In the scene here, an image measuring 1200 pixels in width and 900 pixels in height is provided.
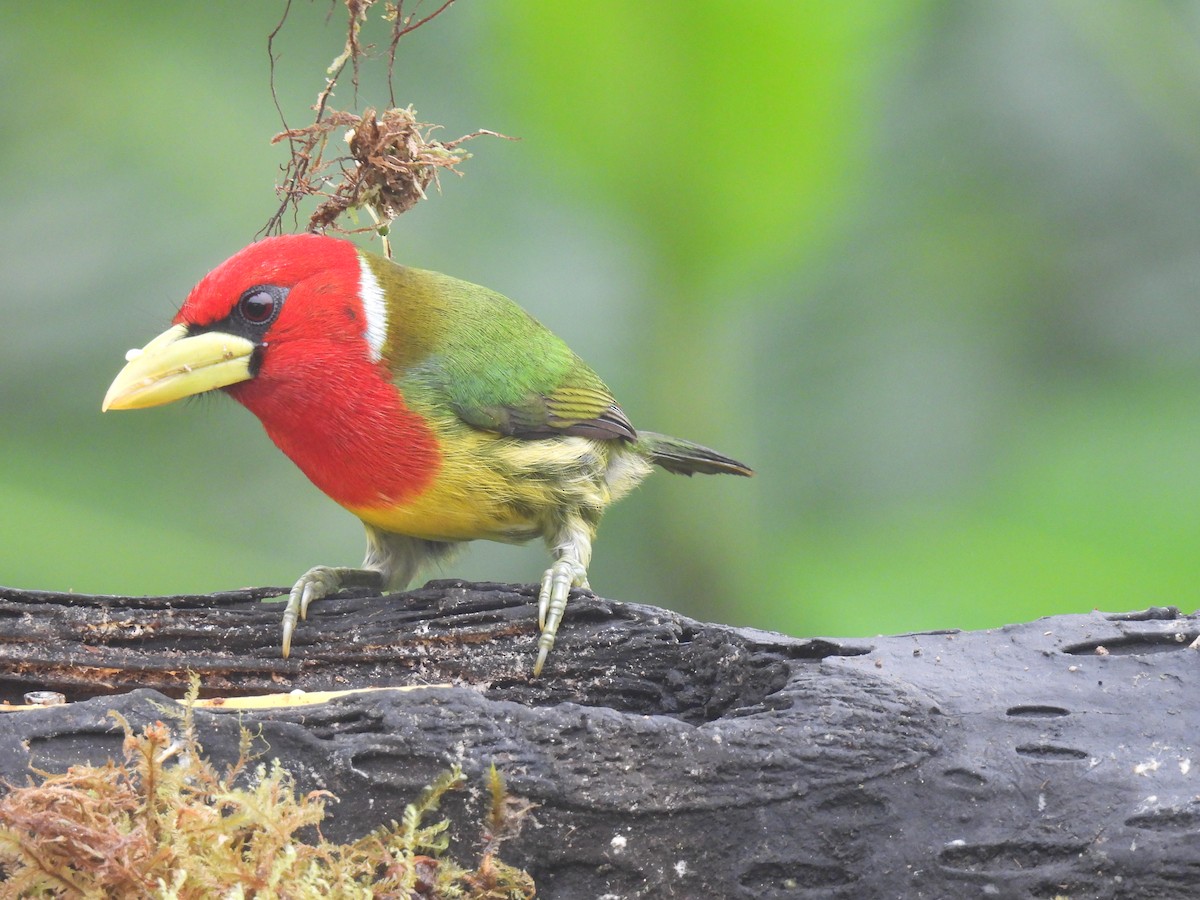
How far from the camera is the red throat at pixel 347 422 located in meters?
2.16

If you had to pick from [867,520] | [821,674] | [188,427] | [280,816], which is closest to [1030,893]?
[821,674]

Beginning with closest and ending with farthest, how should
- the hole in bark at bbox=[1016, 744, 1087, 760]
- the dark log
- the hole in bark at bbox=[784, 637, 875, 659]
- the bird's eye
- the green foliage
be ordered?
the green foliage, the dark log, the hole in bark at bbox=[1016, 744, 1087, 760], the hole in bark at bbox=[784, 637, 875, 659], the bird's eye

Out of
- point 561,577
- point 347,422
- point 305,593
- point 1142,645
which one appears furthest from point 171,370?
point 1142,645

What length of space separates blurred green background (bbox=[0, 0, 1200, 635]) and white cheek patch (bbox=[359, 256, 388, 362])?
97 centimetres

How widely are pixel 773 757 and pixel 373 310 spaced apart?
3.85ft

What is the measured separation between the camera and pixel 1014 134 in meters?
3.66

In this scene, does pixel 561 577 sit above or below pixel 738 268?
below

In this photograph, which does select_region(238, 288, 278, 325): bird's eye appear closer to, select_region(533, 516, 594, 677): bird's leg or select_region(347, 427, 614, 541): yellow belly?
select_region(347, 427, 614, 541): yellow belly

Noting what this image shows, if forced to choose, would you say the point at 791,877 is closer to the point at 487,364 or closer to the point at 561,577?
the point at 561,577

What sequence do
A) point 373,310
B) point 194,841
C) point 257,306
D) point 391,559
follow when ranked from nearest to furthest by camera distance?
point 194,841
point 257,306
point 373,310
point 391,559

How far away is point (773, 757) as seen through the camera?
1550mm

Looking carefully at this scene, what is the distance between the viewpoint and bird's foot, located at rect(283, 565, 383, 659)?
1.89 meters

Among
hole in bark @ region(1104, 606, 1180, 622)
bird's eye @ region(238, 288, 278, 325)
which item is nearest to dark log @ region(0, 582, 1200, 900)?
hole in bark @ region(1104, 606, 1180, 622)

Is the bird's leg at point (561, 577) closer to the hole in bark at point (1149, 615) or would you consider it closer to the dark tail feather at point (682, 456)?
the dark tail feather at point (682, 456)
